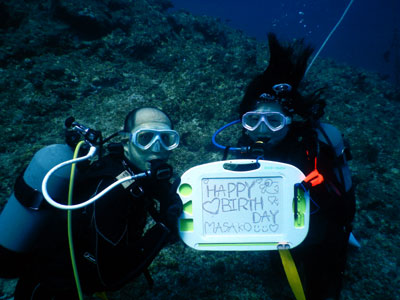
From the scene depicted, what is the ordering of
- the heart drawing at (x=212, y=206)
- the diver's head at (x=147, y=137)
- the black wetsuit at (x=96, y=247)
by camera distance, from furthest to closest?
the diver's head at (x=147, y=137)
the heart drawing at (x=212, y=206)
the black wetsuit at (x=96, y=247)

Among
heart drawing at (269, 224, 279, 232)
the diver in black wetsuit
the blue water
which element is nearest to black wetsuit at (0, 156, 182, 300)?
heart drawing at (269, 224, 279, 232)

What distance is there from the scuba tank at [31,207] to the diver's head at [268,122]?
211 cm

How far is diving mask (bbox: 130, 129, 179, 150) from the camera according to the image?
211 cm

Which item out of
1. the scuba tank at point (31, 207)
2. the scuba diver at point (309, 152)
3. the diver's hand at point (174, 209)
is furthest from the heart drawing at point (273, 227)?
the scuba tank at point (31, 207)

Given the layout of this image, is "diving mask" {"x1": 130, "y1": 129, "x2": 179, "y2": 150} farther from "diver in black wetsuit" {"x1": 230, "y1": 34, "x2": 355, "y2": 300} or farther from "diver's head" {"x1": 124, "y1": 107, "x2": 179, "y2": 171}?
"diver in black wetsuit" {"x1": 230, "y1": 34, "x2": 355, "y2": 300}

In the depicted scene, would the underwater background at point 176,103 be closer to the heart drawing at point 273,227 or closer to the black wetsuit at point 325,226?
the black wetsuit at point 325,226

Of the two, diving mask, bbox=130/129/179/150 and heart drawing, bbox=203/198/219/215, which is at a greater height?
diving mask, bbox=130/129/179/150

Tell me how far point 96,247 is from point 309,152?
225cm

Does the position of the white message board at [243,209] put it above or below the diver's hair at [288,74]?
below

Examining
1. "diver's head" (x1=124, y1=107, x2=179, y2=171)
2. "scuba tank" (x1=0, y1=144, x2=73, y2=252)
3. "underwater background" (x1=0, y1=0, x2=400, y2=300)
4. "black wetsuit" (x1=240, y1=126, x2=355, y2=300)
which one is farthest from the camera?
"underwater background" (x1=0, y1=0, x2=400, y2=300)

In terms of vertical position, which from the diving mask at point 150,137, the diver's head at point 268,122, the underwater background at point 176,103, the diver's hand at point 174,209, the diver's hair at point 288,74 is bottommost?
the underwater background at point 176,103

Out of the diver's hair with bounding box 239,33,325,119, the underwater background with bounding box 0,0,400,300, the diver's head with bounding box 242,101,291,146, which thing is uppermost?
the diver's hair with bounding box 239,33,325,119

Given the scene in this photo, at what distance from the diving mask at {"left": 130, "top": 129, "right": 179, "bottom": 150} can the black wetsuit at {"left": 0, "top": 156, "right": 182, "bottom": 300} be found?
37 centimetres

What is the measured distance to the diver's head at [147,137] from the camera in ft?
7.01
